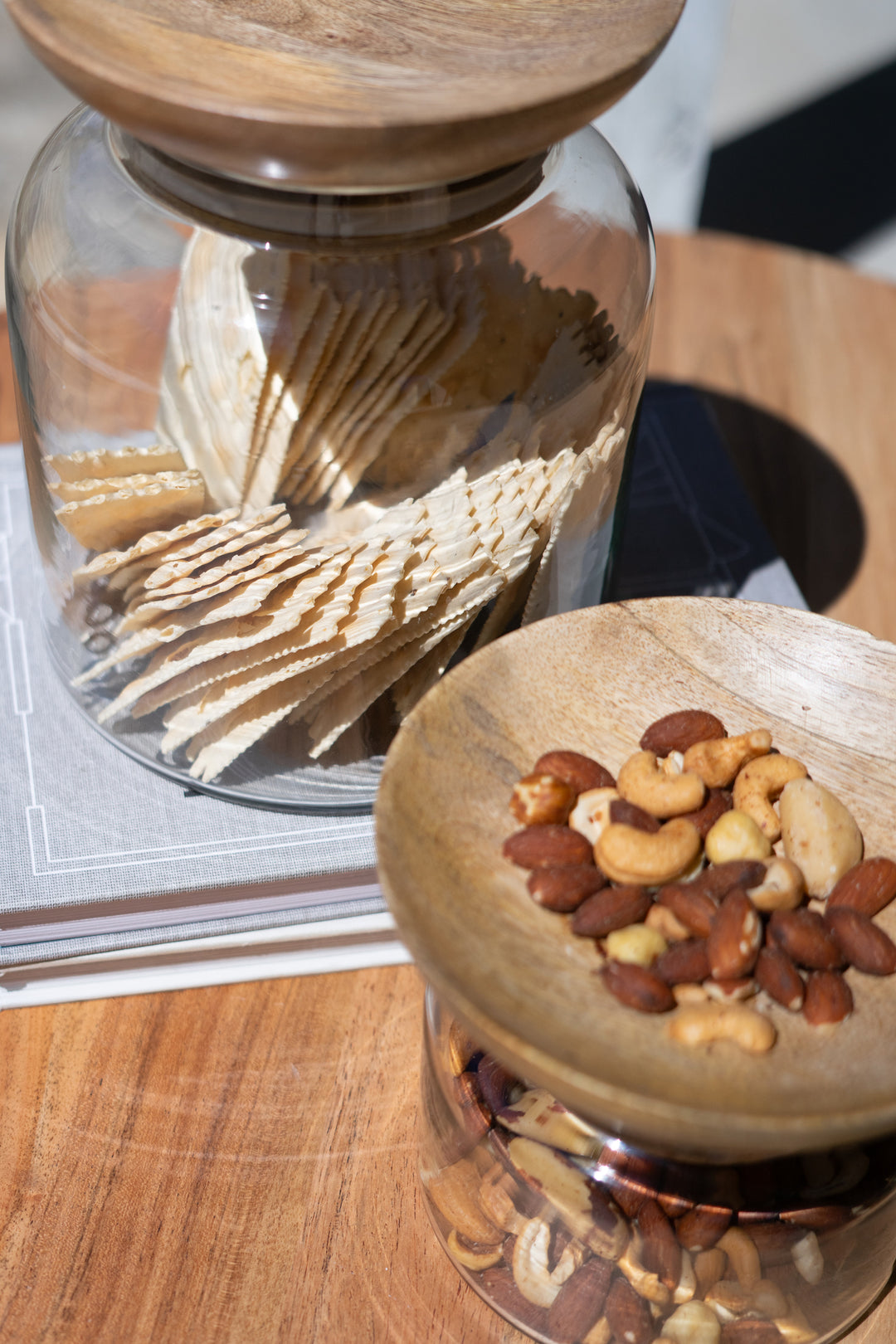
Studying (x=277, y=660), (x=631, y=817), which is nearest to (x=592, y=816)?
(x=631, y=817)

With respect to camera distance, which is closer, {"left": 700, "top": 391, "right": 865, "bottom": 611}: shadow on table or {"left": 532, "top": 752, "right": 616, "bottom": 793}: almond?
{"left": 532, "top": 752, "right": 616, "bottom": 793}: almond

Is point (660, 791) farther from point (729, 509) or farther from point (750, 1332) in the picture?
point (729, 509)

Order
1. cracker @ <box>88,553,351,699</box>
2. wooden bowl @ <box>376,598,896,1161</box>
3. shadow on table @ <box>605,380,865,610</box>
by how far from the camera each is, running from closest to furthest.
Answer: wooden bowl @ <box>376,598,896,1161</box>
cracker @ <box>88,553,351,699</box>
shadow on table @ <box>605,380,865,610</box>

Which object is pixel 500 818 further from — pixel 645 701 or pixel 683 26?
pixel 683 26

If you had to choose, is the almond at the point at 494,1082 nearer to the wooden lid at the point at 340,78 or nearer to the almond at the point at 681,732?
the almond at the point at 681,732

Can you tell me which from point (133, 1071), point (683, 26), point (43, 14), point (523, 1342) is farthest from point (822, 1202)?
point (683, 26)

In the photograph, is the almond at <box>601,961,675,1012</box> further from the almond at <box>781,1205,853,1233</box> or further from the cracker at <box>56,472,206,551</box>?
the cracker at <box>56,472,206,551</box>

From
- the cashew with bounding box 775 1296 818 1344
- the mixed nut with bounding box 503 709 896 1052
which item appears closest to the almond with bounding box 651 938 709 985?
the mixed nut with bounding box 503 709 896 1052
